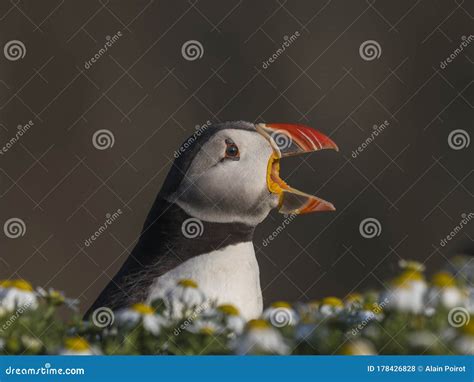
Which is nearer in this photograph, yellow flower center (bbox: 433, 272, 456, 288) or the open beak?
yellow flower center (bbox: 433, 272, 456, 288)

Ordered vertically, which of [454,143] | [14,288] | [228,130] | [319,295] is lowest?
A: [14,288]

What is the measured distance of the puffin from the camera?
3088 millimetres

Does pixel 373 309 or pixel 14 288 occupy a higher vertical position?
pixel 373 309

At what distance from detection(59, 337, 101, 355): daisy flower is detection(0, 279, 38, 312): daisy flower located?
259 mm

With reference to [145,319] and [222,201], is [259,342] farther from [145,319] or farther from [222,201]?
[222,201]

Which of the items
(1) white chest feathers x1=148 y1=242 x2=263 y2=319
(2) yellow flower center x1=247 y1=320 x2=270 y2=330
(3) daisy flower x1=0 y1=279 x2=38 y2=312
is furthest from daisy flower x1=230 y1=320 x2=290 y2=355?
(1) white chest feathers x1=148 y1=242 x2=263 y2=319

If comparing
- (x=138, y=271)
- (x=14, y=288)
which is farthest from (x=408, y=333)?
(x=138, y=271)

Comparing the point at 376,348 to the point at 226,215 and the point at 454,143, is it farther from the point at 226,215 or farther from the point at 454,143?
the point at 454,143

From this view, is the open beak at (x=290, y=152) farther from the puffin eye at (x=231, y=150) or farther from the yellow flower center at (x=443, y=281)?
the yellow flower center at (x=443, y=281)

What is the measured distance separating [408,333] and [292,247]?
2028mm

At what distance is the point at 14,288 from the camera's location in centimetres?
238

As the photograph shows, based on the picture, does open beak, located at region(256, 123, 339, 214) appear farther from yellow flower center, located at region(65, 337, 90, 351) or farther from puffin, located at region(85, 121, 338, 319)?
yellow flower center, located at region(65, 337, 90, 351)

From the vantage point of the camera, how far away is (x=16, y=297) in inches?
90.9

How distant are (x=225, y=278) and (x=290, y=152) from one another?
0.54 m
